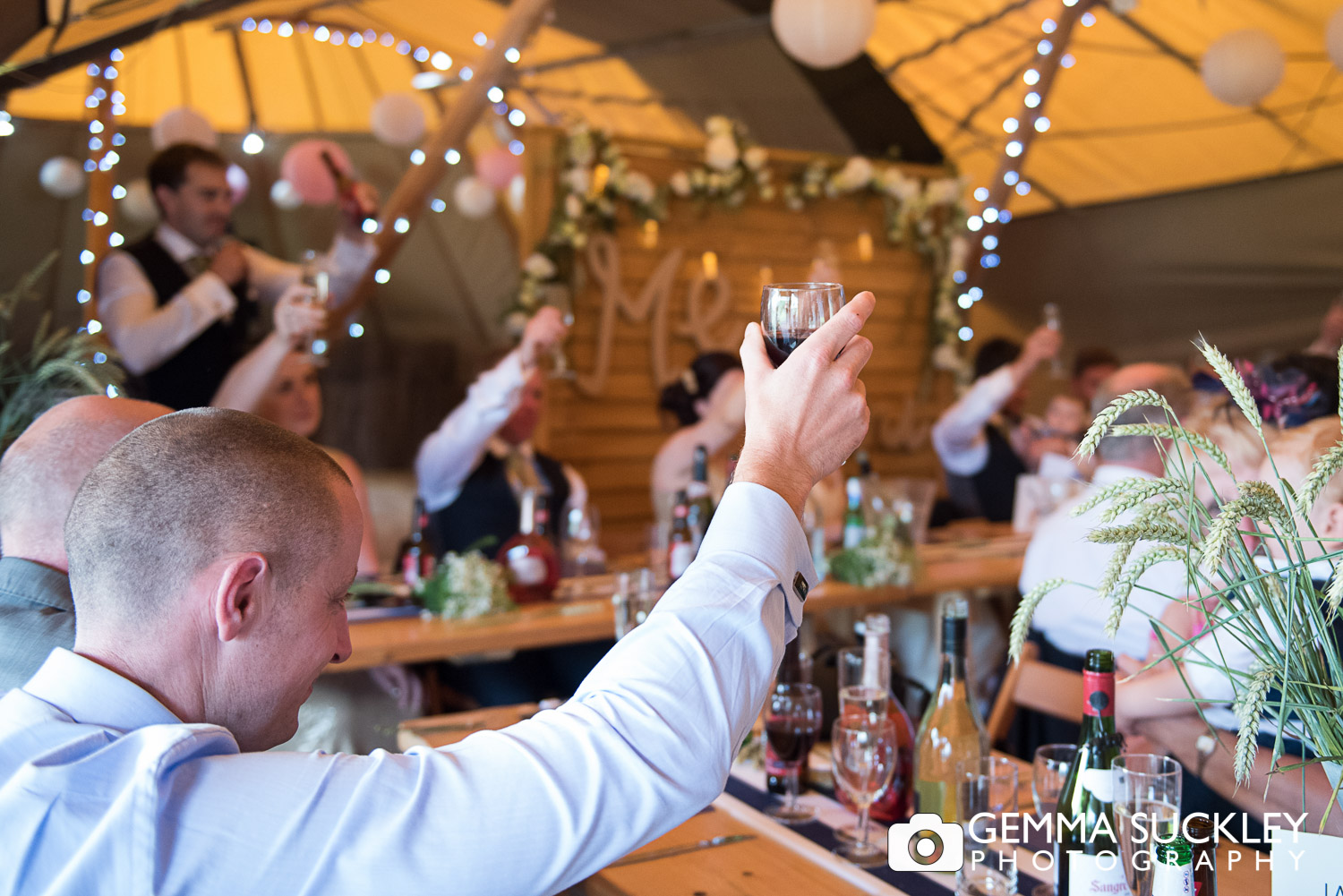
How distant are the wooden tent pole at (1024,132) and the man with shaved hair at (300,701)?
17.9 feet

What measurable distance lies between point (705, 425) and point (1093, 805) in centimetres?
292

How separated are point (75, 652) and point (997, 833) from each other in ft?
3.60

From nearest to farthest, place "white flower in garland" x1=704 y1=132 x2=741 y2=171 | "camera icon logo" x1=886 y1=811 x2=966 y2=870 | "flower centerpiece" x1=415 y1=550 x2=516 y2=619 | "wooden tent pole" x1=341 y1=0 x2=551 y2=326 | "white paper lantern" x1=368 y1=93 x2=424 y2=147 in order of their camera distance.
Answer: "camera icon logo" x1=886 y1=811 x2=966 y2=870 → "flower centerpiece" x1=415 y1=550 x2=516 y2=619 → "wooden tent pole" x1=341 y1=0 x2=551 y2=326 → "white paper lantern" x1=368 y1=93 x2=424 y2=147 → "white flower in garland" x1=704 y1=132 x2=741 y2=171

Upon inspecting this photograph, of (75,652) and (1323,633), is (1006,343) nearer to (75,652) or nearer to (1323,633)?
(1323,633)

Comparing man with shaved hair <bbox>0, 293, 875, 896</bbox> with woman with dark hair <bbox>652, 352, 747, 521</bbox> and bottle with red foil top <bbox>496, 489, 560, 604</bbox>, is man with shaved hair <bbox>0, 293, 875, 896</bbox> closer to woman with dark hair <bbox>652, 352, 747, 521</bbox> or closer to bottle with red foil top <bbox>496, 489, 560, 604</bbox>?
bottle with red foil top <bbox>496, 489, 560, 604</bbox>

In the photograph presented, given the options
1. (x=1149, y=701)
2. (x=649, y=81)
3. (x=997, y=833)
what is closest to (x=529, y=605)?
(x=1149, y=701)

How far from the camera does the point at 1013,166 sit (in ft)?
19.8

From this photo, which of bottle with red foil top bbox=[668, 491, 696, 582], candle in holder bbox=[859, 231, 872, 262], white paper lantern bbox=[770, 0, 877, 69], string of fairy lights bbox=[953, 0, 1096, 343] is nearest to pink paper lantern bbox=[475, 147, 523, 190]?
white paper lantern bbox=[770, 0, 877, 69]

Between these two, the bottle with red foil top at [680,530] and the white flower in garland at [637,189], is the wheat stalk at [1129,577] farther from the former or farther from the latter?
the white flower in garland at [637,189]

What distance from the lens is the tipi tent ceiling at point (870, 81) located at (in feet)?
16.2

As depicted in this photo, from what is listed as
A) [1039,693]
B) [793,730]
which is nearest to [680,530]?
[1039,693]

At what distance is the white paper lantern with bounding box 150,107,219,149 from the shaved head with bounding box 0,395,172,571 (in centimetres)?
284

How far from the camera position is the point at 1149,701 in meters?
2.05

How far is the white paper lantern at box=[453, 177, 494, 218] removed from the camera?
5043 millimetres
